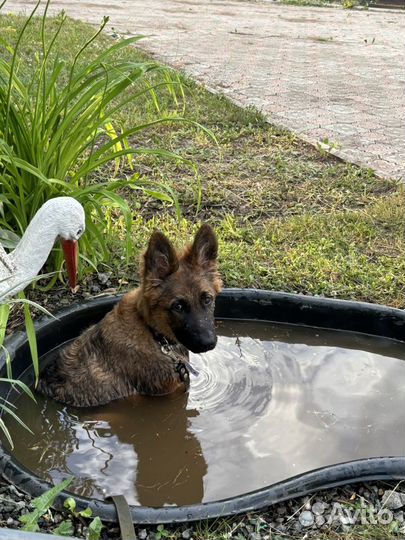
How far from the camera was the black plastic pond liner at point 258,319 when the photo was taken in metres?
2.91

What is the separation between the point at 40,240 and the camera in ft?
11.9

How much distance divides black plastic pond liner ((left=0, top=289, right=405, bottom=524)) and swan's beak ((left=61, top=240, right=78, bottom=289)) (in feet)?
0.84

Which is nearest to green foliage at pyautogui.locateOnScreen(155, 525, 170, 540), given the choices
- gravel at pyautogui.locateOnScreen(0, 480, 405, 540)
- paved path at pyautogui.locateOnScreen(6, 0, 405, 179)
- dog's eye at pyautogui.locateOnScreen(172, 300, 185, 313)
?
gravel at pyautogui.locateOnScreen(0, 480, 405, 540)

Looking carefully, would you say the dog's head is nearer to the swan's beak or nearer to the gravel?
the swan's beak

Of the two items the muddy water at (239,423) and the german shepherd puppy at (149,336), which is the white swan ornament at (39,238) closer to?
the german shepherd puppy at (149,336)

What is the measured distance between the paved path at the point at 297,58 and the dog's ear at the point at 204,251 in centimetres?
353

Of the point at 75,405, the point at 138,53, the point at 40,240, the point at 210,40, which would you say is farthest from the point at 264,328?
the point at 210,40

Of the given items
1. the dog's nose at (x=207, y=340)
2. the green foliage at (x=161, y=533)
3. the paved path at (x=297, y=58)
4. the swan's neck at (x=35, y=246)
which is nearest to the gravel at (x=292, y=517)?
the green foliage at (x=161, y=533)

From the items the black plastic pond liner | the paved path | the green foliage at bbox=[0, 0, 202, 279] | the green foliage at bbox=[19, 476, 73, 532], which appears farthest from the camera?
the paved path

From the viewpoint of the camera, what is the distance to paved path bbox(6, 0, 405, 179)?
8.36 m

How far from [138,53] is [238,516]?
9.05m

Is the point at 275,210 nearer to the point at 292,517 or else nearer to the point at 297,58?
the point at 292,517

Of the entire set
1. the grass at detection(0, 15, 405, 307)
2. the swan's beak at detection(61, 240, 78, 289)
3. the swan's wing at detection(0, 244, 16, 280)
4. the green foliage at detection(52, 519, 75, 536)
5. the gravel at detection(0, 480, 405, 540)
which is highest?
Result: the swan's wing at detection(0, 244, 16, 280)

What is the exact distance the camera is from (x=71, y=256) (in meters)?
3.98
